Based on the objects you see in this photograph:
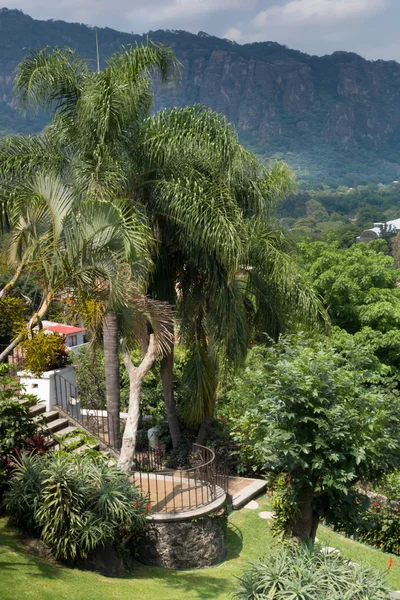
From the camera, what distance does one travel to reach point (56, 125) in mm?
12297

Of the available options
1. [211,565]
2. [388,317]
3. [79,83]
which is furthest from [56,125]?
[388,317]

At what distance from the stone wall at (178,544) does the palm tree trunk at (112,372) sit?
3179 mm

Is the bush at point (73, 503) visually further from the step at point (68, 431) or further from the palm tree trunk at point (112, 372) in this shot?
the palm tree trunk at point (112, 372)

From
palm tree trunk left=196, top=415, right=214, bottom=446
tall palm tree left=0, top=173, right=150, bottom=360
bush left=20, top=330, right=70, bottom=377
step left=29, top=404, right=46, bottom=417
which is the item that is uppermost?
tall palm tree left=0, top=173, right=150, bottom=360

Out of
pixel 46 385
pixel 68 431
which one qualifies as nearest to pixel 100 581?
pixel 68 431

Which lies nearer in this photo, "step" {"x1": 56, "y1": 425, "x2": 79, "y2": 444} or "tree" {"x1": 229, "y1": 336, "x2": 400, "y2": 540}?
"tree" {"x1": 229, "y1": 336, "x2": 400, "y2": 540}

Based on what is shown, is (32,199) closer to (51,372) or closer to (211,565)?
(51,372)

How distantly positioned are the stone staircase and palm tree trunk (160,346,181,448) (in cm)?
277

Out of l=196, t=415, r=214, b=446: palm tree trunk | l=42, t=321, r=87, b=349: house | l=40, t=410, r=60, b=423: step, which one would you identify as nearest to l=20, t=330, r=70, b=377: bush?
l=40, t=410, r=60, b=423: step

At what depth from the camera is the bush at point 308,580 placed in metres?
6.57

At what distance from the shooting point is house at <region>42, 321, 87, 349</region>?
25103 mm

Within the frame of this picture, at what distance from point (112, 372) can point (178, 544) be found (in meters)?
4.60

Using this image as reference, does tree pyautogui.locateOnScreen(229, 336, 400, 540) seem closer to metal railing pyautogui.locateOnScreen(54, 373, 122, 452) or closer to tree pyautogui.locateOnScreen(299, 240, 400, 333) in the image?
metal railing pyautogui.locateOnScreen(54, 373, 122, 452)

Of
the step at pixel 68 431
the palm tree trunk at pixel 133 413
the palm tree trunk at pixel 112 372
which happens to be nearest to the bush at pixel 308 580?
the palm tree trunk at pixel 133 413
